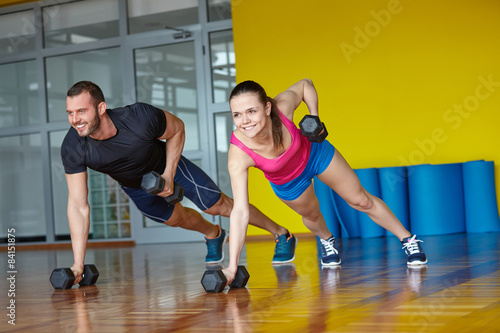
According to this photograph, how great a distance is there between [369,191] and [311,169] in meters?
2.86

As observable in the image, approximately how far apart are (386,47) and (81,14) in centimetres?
386

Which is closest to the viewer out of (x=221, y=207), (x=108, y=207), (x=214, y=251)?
(x=221, y=207)

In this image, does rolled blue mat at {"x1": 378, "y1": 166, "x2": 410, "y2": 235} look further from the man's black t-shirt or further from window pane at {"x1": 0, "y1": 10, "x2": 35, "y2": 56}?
window pane at {"x1": 0, "y1": 10, "x2": 35, "y2": 56}

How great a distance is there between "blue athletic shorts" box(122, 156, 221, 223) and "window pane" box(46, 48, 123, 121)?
4021 mm

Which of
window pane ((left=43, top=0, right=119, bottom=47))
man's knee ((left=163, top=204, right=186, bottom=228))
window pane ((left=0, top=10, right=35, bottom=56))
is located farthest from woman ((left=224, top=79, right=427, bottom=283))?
window pane ((left=0, top=10, right=35, bottom=56))

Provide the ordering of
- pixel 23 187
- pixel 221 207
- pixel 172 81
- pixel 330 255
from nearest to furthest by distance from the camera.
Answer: pixel 330 255, pixel 221 207, pixel 172 81, pixel 23 187

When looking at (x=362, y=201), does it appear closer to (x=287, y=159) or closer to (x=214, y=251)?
(x=287, y=159)

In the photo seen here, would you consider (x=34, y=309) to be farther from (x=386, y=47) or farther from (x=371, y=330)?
(x=386, y=47)

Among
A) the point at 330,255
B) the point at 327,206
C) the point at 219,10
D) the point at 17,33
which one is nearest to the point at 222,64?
the point at 219,10

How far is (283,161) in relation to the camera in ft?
9.36

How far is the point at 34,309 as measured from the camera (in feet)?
8.37

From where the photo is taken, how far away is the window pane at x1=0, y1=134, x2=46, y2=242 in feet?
26.3

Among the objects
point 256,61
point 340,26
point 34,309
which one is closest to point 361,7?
point 340,26

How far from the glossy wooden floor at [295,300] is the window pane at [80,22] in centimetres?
436
